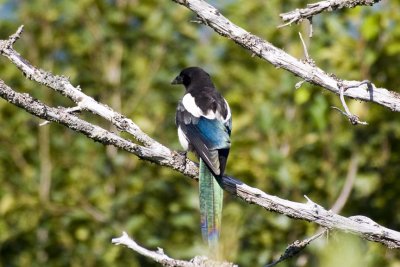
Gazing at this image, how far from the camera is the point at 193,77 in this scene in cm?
561

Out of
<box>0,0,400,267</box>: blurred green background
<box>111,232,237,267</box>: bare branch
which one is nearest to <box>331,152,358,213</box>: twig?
<box>0,0,400,267</box>: blurred green background

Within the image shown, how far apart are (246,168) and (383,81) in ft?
3.63

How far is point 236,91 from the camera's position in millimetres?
7074

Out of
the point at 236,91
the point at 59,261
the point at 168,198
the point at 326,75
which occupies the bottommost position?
the point at 326,75

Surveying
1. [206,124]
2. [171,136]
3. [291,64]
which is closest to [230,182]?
[291,64]

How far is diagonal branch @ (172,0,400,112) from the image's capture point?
311 cm

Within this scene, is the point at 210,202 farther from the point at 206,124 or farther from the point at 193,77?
the point at 193,77

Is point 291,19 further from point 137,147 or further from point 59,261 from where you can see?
point 59,261

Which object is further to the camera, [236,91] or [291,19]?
[236,91]

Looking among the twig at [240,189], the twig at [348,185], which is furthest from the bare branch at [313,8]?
the twig at [348,185]

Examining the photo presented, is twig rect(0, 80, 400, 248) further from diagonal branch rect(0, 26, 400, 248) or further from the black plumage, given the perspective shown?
the black plumage

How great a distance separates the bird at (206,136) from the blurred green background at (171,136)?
74cm

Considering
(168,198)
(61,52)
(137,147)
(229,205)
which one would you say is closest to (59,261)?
(168,198)

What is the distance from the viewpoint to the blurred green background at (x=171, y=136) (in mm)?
6082
